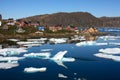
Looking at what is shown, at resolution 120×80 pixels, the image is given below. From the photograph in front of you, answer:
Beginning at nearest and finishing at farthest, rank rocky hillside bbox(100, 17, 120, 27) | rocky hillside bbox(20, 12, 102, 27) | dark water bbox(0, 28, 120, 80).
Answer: dark water bbox(0, 28, 120, 80) < rocky hillside bbox(20, 12, 102, 27) < rocky hillside bbox(100, 17, 120, 27)

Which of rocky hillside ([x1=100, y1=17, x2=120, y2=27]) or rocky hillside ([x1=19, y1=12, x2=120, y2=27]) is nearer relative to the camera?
rocky hillside ([x1=19, y1=12, x2=120, y2=27])

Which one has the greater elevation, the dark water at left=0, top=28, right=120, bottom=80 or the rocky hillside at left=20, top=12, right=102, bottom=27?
the rocky hillside at left=20, top=12, right=102, bottom=27

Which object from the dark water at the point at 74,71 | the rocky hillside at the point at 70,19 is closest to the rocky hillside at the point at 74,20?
the rocky hillside at the point at 70,19

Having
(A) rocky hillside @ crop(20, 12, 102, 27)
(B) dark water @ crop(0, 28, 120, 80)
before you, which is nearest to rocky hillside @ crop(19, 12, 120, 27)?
(A) rocky hillside @ crop(20, 12, 102, 27)

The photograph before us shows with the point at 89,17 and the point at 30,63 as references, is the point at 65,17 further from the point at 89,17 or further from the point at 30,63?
the point at 30,63

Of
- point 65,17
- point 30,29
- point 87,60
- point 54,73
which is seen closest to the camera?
point 54,73

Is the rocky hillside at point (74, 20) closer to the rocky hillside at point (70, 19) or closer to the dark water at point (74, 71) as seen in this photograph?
the rocky hillside at point (70, 19)

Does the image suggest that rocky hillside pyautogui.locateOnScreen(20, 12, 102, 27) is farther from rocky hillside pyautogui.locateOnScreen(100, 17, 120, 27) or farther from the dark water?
the dark water

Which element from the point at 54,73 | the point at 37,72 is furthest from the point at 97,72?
the point at 37,72

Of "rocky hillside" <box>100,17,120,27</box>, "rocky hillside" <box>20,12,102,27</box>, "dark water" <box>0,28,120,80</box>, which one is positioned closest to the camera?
"dark water" <box>0,28,120,80</box>
